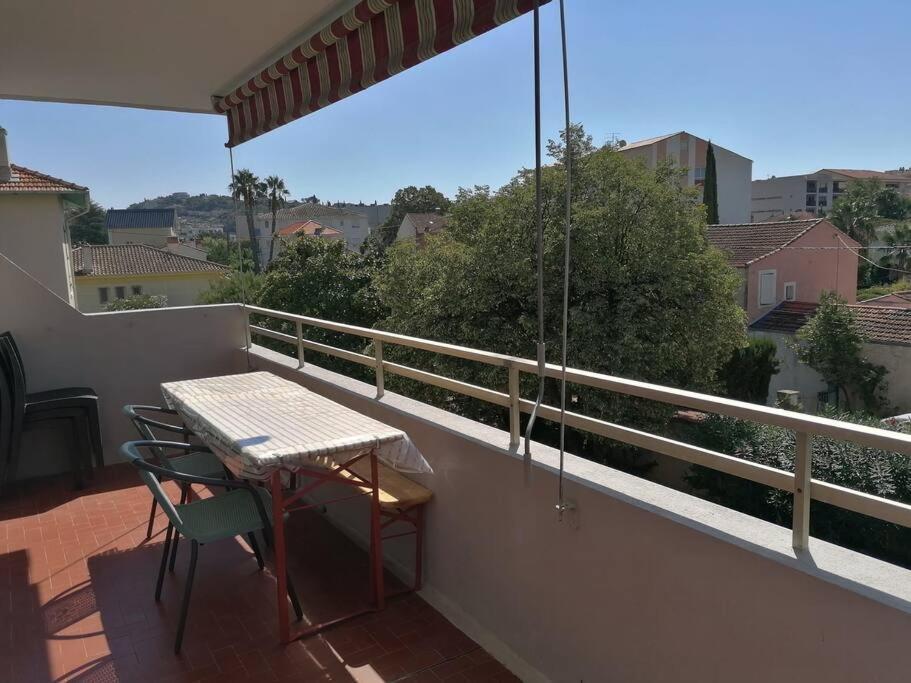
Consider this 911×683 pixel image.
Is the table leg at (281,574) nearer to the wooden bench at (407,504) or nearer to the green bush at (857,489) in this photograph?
the wooden bench at (407,504)

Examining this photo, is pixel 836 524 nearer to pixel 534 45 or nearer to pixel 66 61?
pixel 534 45

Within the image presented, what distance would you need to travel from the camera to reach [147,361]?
17.5 feet

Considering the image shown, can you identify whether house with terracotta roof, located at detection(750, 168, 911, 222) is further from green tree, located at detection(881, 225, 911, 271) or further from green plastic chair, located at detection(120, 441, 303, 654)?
green plastic chair, located at detection(120, 441, 303, 654)

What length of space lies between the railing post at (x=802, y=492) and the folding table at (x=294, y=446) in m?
1.48

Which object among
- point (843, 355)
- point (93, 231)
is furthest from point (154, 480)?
point (93, 231)

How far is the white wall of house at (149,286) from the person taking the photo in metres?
30.5

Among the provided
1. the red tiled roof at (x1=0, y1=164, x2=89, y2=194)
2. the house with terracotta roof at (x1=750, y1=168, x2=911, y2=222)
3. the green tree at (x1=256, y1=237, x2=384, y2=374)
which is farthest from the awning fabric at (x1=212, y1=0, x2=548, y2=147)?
the house with terracotta roof at (x1=750, y1=168, x2=911, y2=222)

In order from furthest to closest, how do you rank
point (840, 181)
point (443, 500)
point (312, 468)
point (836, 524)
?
1. point (840, 181)
2. point (836, 524)
3. point (443, 500)
4. point (312, 468)

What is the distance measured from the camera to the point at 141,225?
58.1 metres

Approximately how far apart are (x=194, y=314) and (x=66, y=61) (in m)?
2.40

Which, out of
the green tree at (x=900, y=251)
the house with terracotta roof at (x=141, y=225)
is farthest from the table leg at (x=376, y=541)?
the house with terracotta roof at (x=141, y=225)

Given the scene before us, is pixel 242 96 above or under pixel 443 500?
above

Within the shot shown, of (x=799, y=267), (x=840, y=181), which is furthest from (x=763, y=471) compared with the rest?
(x=840, y=181)

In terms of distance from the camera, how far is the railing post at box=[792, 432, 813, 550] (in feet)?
5.08
